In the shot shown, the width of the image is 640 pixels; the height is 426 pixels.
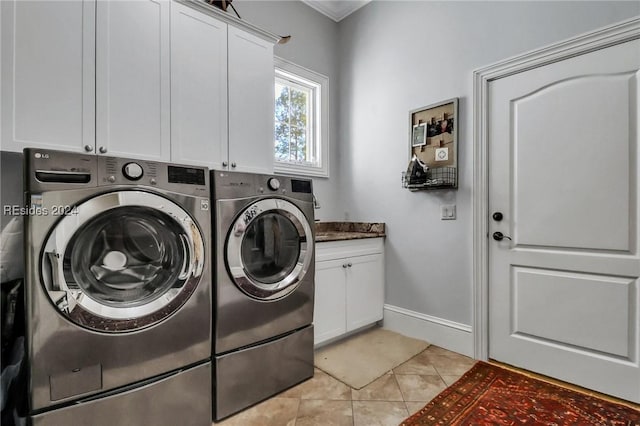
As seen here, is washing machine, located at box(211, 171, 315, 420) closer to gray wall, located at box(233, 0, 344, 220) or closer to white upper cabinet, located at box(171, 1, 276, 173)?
white upper cabinet, located at box(171, 1, 276, 173)

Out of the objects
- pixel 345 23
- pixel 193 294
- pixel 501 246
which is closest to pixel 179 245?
pixel 193 294

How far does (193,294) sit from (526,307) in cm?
203

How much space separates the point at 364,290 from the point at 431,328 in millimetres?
587

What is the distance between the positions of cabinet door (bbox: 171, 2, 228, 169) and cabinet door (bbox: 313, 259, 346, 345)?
1056mm

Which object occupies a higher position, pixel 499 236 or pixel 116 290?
pixel 499 236

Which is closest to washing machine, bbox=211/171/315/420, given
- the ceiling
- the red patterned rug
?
Answer: the red patterned rug

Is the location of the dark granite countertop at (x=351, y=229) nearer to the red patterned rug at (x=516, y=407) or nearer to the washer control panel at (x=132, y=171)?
the red patterned rug at (x=516, y=407)

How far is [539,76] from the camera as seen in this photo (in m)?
1.92

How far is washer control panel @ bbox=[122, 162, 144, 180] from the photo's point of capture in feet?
4.12

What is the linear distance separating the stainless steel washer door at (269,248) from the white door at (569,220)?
1.36 m

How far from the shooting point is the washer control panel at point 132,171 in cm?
126

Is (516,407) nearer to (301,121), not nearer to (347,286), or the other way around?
(347,286)

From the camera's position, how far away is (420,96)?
250 cm

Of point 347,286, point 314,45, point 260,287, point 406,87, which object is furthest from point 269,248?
point 314,45
